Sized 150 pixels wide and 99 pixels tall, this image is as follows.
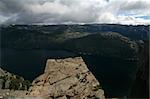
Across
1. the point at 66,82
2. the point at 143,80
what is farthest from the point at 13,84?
the point at 143,80

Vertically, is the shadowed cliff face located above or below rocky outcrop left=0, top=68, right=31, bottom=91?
above

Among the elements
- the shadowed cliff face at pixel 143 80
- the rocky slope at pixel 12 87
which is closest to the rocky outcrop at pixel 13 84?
the rocky slope at pixel 12 87

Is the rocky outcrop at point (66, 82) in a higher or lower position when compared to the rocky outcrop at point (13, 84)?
higher

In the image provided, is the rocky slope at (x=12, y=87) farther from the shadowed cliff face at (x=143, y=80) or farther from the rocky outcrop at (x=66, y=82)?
the shadowed cliff face at (x=143, y=80)

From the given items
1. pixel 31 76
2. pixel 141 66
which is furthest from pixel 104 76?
pixel 141 66

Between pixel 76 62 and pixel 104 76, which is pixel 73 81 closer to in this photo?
pixel 76 62

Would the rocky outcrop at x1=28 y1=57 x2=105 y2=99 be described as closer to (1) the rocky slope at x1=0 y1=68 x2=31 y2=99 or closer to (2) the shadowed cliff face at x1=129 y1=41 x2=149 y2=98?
(1) the rocky slope at x1=0 y1=68 x2=31 y2=99

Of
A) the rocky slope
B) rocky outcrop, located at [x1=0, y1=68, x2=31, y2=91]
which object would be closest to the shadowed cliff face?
the rocky slope

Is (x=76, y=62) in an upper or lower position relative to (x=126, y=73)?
upper
